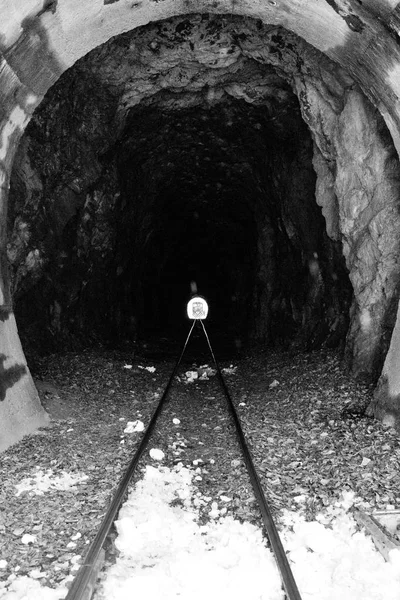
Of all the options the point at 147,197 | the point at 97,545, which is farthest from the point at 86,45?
the point at 147,197

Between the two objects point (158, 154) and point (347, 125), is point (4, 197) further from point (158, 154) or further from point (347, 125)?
point (158, 154)

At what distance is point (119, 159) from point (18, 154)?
3.60 meters

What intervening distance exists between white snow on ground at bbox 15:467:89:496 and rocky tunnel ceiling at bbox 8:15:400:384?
14.5 feet

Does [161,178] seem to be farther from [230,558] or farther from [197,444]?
[230,558]

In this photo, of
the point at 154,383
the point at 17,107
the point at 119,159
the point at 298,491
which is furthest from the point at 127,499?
the point at 119,159

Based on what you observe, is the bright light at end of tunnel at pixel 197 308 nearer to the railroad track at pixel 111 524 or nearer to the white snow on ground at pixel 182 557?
the railroad track at pixel 111 524

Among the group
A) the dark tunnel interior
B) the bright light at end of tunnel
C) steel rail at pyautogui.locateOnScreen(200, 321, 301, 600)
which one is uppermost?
steel rail at pyautogui.locateOnScreen(200, 321, 301, 600)

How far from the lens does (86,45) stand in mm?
6238

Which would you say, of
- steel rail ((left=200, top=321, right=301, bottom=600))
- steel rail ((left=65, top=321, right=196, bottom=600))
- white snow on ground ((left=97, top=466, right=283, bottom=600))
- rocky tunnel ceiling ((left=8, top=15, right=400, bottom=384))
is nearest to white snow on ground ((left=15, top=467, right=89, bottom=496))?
steel rail ((left=65, top=321, right=196, bottom=600))

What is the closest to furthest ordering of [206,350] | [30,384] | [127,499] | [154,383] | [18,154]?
[127,499] < [30,384] < [18,154] < [154,383] < [206,350]

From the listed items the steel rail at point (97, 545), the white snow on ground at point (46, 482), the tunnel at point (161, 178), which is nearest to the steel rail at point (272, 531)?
the steel rail at point (97, 545)

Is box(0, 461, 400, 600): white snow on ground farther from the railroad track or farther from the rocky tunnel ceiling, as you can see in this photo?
the rocky tunnel ceiling

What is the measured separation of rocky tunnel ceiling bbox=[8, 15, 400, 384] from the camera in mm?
7957

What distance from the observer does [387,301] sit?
762cm
